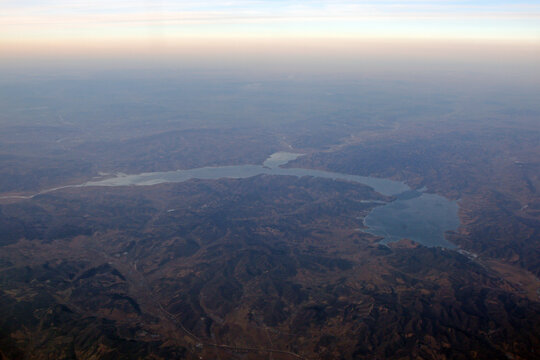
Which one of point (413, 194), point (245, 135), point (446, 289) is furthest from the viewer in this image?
point (245, 135)

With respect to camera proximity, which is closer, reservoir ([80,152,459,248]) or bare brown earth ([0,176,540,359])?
bare brown earth ([0,176,540,359])

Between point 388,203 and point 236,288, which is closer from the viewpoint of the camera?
point 236,288

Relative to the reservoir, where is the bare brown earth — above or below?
above

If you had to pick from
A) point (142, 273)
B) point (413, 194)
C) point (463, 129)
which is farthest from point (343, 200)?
point (463, 129)

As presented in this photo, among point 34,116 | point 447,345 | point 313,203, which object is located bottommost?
point 34,116

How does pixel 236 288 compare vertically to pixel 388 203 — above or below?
above

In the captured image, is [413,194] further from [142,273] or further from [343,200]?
[142,273]

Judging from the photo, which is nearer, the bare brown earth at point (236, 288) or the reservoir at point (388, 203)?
the bare brown earth at point (236, 288)

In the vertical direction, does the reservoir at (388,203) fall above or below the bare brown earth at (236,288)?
below
